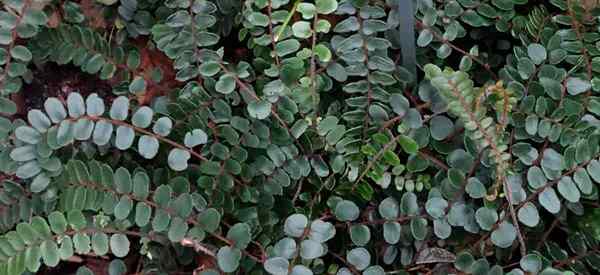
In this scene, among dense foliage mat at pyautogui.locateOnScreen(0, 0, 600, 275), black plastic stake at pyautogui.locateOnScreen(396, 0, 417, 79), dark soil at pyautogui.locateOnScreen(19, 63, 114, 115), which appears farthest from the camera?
dark soil at pyautogui.locateOnScreen(19, 63, 114, 115)

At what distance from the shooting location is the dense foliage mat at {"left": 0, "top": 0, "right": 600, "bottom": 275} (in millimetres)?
1479

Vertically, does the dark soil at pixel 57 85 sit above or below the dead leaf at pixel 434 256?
below

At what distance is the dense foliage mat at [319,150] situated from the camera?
1479mm

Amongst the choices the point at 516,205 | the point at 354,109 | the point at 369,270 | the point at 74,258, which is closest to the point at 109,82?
the point at 74,258

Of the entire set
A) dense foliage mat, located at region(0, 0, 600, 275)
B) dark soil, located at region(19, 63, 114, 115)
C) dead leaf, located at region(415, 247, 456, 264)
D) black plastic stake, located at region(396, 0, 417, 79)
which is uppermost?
black plastic stake, located at region(396, 0, 417, 79)

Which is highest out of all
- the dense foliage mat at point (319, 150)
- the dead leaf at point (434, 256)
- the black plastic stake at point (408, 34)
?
the black plastic stake at point (408, 34)

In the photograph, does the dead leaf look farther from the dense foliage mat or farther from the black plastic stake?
the black plastic stake

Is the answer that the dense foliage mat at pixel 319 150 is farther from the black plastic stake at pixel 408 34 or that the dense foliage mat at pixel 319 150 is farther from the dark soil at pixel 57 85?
the dark soil at pixel 57 85

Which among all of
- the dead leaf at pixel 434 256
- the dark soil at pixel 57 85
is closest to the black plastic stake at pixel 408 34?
the dead leaf at pixel 434 256

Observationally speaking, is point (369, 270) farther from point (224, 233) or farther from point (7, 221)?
point (7, 221)

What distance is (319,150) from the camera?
1.68m

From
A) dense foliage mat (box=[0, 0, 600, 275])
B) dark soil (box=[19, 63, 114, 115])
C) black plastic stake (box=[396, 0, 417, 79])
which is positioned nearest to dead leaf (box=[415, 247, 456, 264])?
dense foliage mat (box=[0, 0, 600, 275])

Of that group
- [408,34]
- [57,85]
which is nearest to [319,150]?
[408,34]

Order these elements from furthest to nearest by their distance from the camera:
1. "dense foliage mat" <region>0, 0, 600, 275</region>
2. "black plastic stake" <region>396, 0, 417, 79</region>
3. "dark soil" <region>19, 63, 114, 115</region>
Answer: "dark soil" <region>19, 63, 114, 115</region> < "black plastic stake" <region>396, 0, 417, 79</region> < "dense foliage mat" <region>0, 0, 600, 275</region>
